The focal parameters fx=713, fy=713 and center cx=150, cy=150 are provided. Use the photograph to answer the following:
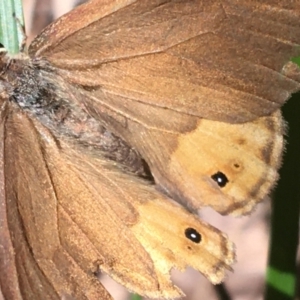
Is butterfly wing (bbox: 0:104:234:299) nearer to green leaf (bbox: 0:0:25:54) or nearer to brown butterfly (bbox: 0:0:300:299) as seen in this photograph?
brown butterfly (bbox: 0:0:300:299)

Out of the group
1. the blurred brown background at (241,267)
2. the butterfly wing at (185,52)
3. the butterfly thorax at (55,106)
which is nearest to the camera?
the butterfly wing at (185,52)

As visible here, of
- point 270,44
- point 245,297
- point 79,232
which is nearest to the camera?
point 270,44

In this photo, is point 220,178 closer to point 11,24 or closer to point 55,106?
point 55,106

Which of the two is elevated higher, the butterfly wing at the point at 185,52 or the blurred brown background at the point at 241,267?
the butterfly wing at the point at 185,52

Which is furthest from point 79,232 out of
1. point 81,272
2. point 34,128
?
point 34,128

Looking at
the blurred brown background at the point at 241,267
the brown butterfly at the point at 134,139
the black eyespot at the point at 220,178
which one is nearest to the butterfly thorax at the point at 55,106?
the brown butterfly at the point at 134,139

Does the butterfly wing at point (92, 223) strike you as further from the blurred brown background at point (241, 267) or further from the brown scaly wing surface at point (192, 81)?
the blurred brown background at point (241, 267)

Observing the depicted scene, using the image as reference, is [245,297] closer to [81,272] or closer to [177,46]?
[81,272]

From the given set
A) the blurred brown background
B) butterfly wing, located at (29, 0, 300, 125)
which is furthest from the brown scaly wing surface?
the blurred brown background
